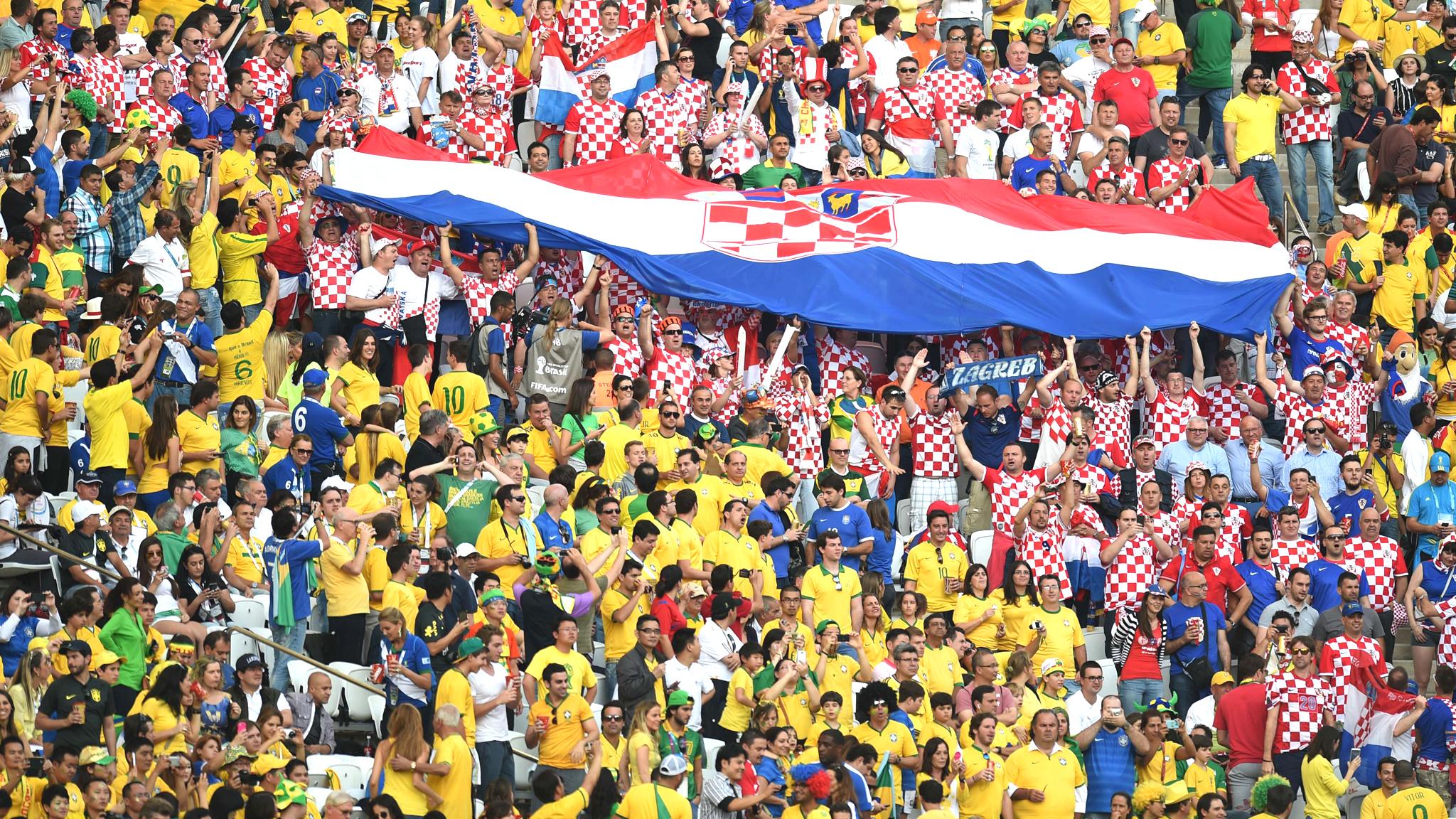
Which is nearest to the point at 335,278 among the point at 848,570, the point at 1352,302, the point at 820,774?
the point at 848,570

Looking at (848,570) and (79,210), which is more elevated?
(79,210)

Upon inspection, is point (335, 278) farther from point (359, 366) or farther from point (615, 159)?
point (615, 159)

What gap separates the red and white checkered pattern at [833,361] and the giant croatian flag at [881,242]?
1.07 feet

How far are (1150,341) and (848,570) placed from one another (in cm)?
461

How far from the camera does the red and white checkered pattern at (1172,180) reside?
23109 mm

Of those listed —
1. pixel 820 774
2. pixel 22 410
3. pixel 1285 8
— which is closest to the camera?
pixel 820 774

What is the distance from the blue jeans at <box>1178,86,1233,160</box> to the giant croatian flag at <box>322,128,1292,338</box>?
1.52m

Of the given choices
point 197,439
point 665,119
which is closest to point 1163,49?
point 665,119

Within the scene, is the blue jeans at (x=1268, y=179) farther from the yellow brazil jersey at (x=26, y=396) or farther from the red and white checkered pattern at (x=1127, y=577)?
the yellow brazil jersey at (x=26, y=396)

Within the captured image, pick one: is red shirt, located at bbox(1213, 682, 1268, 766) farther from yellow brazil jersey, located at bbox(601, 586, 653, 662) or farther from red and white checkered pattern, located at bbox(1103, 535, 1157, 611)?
yellow brazil jersey, located at bbox(601, 586, 653, 662)

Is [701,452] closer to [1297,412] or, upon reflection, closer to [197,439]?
[197,439]

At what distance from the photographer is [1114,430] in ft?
68.7

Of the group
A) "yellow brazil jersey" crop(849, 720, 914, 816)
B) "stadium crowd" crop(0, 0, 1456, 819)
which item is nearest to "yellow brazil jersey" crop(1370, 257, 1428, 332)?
"stadium crowd" crop(0, 0, 1456, 819)

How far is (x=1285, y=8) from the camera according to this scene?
24922mm
